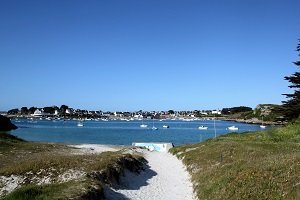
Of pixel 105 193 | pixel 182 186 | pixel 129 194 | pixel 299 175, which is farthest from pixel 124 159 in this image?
pixel 299 175

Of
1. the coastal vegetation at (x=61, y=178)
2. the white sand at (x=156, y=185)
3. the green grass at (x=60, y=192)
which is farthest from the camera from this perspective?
the white sand at (x=156, y=185)

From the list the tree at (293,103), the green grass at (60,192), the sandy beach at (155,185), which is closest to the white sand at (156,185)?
the sandy beach at (155,185)

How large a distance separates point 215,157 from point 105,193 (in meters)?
18.7

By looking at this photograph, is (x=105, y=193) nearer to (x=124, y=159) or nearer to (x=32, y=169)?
(x=32, y=169)

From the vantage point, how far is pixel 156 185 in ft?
124

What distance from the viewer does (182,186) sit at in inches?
1446

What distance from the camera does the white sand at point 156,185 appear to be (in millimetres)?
31250

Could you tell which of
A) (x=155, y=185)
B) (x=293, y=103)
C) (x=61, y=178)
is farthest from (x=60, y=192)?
(x=293, y=103)

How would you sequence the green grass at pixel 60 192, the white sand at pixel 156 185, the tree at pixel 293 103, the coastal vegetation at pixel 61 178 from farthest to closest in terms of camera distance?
1. the tree at pixel 293 103
2. the white sand at pixel 156 185
3. the coastal vegetation at pixel 61 178
4. the green grass at pixel 60 192

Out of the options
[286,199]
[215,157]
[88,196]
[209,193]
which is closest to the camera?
[286,199]

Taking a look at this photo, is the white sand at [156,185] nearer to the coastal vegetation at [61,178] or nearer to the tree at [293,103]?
the coastal vegetation at [61,178]

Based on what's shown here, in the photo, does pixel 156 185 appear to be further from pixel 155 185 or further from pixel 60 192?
pixel 60 192

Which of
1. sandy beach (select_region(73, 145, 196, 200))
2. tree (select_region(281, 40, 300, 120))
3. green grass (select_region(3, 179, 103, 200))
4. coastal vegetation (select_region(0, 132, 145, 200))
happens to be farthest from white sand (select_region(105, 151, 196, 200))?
tree (select_region(281, 40, 300, 120))

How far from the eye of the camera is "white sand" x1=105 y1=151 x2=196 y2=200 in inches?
1230
